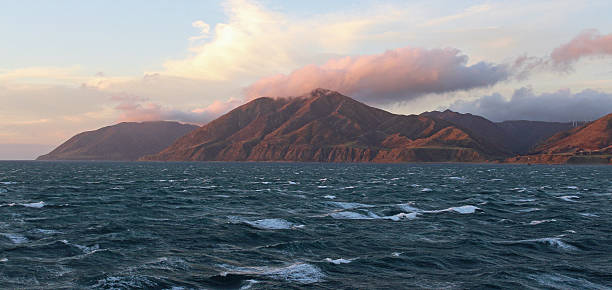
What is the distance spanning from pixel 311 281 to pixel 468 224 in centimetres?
2672

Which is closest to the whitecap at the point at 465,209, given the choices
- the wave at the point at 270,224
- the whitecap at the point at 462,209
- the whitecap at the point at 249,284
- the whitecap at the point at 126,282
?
the whitecap at the point at 462,209

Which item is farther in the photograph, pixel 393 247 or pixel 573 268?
pixel 393 247

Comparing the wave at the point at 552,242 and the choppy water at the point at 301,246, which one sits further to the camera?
the wave at the point at 552,242

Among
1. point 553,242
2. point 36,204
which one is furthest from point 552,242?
point 36,204

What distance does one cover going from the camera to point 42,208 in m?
55.8

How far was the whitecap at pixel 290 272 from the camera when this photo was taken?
25.6 m

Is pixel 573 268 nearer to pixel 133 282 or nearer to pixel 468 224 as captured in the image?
pixel 468 224

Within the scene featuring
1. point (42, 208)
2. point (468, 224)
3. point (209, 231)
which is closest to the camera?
point (209, 231)

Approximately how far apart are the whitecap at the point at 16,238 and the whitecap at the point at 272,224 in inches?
714

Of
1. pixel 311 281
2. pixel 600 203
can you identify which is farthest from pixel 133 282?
pixel 600 203

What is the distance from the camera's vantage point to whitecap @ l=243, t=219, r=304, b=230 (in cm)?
4309

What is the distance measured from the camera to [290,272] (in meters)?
27.0

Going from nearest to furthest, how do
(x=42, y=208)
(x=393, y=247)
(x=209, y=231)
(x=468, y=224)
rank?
(x=393, y=247), (x=209, y=231), (x=468, y=224), (x=42, y=208)

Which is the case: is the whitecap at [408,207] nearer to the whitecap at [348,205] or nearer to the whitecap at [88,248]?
the whitecap at [348,205]
